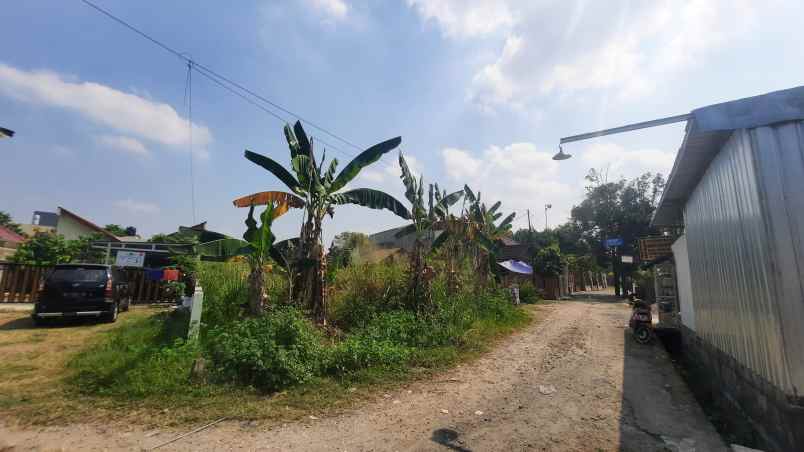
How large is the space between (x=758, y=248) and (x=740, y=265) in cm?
76

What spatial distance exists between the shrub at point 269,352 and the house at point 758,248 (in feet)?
18.8

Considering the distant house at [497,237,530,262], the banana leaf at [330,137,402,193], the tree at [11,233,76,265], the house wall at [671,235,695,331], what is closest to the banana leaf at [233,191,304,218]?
the banana leaf at [330,137,402,193]

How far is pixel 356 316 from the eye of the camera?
8992 mm

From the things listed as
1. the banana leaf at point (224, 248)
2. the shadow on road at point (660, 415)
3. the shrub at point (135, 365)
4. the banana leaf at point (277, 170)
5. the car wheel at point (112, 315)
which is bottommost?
the shadow on road at point (660, 415)

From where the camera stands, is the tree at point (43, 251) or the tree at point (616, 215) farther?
the tree at point (616, 215)

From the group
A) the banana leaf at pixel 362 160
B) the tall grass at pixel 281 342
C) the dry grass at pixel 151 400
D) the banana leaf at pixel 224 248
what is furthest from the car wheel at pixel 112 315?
the banana leaf at pixel 362 160

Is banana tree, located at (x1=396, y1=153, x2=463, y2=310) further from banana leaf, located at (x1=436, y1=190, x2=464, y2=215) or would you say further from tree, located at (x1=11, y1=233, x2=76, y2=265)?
tree, located at (x1=11, y1=233, x2=76, y2=265)

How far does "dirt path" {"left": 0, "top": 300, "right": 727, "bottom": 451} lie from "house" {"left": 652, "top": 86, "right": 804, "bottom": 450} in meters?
0.81

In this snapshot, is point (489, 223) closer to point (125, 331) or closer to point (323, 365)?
point (323, 365)

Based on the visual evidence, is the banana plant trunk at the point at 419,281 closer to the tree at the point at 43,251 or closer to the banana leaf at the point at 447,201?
the banana leaf at the point at 447,201

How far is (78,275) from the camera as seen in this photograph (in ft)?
27.7

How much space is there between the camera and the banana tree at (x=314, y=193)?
326 inches

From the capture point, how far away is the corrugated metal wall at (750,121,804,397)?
322 cm

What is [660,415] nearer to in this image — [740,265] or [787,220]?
[740,265]
